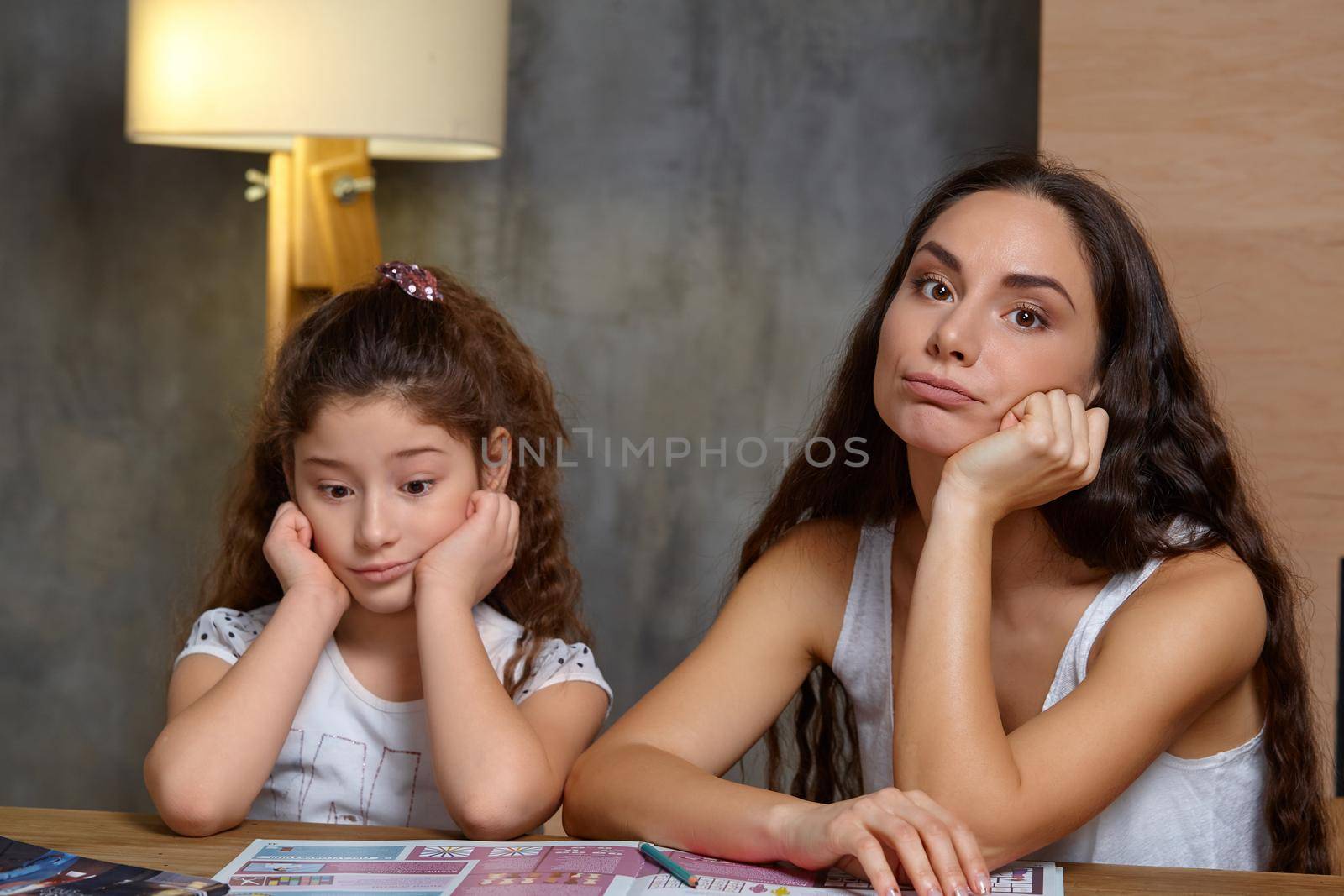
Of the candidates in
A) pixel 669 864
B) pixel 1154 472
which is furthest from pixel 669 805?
pixel 1154 472

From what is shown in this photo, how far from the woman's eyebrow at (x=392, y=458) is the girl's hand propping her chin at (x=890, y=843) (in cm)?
50

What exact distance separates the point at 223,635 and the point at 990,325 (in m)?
0.76

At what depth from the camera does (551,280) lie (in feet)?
8.18

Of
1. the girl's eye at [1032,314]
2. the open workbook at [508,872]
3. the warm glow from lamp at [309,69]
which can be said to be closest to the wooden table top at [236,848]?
the open workbook at [508,872]

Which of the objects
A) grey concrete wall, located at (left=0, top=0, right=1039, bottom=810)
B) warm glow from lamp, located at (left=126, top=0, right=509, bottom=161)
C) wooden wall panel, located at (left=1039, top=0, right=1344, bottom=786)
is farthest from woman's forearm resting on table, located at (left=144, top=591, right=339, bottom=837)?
grey concrete wall, located at (left=0, top=0, right=1039, bottom=810)

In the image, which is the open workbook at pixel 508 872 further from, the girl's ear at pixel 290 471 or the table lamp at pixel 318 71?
the table lamp at pixel 318 71

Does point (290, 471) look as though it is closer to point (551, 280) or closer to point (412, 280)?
point (412, 280)

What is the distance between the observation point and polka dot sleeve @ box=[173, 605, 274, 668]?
1.30 m

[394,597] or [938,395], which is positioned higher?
[938,395]

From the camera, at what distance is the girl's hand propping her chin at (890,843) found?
873 millimetres

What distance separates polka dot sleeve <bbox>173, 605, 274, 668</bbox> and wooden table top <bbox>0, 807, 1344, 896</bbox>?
217 millimetres

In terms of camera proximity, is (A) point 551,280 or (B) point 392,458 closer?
(B) point 392,458

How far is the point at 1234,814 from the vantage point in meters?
1.19

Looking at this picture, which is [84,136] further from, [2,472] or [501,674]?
[501,674]
